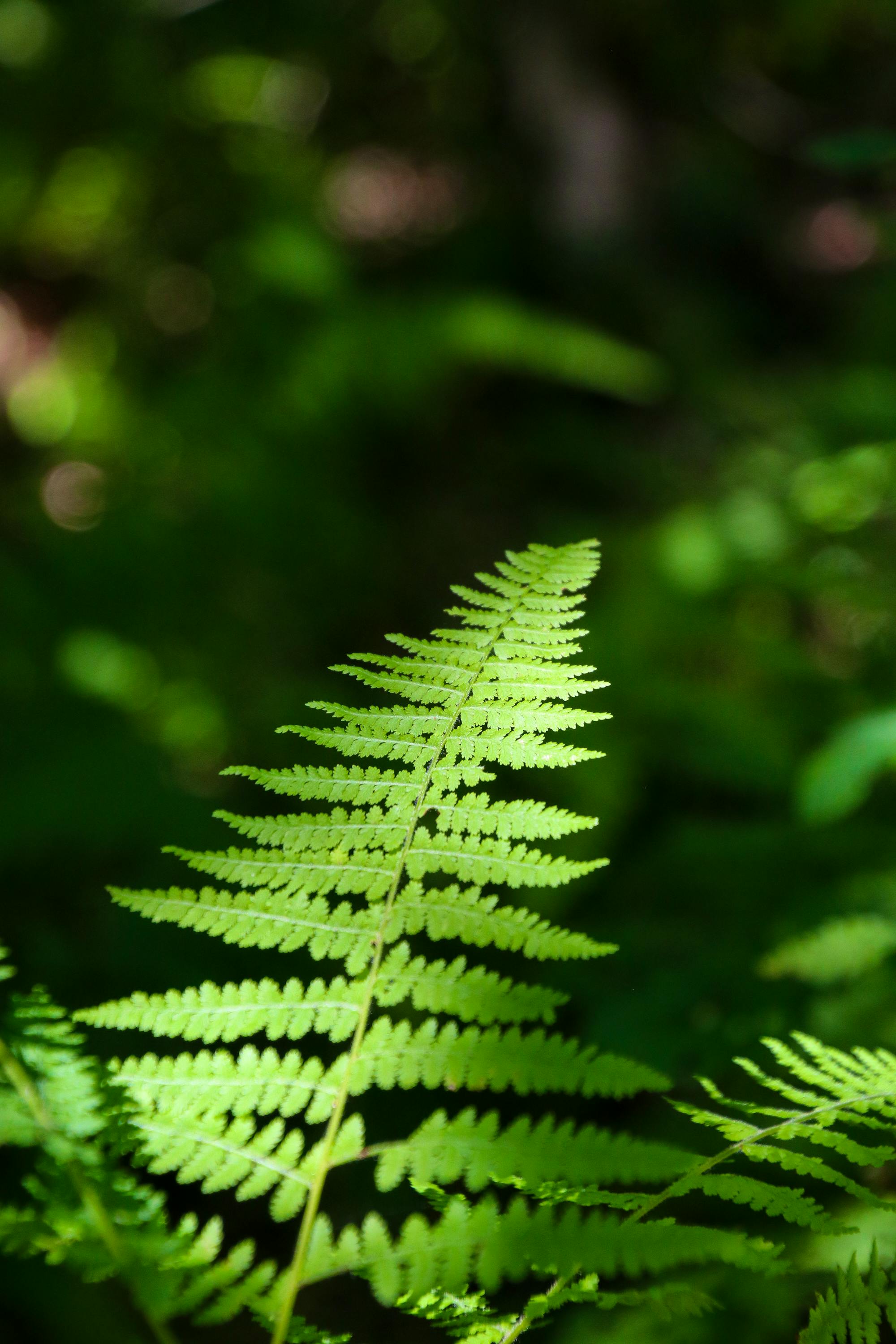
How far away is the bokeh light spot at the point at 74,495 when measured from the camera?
429 centimetres

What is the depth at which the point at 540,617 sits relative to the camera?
1.04 m

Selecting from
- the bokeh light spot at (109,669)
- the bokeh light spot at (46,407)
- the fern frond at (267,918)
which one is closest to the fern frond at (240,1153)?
the fern frond at (267,918)

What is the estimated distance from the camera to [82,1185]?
0.77m

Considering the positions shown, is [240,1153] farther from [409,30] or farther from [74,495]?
[409,30]

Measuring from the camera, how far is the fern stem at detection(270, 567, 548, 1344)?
76 cm

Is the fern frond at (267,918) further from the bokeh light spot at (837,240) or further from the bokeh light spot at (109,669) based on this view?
the bokeh light spot at (837,240)

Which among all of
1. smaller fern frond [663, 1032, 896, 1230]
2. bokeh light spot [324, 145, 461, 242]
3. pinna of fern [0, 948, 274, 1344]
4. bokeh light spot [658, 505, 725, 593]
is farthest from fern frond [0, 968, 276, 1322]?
bokeh light spot [324, 145, 461, 242]

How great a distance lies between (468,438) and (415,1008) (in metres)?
4.55

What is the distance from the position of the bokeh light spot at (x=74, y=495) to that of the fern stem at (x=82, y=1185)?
355 centimetres

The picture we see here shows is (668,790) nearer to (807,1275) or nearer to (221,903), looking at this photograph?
(807,1275)

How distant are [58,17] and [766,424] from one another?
4.90m

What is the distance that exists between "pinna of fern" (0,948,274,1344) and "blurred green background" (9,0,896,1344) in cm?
79

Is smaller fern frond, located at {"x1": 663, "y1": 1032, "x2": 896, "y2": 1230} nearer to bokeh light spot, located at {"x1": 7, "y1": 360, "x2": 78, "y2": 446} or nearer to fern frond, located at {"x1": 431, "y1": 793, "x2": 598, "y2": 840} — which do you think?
fern frond, located at {"x1": 431, "y1": 793, "x2": 598, "y2": 840}

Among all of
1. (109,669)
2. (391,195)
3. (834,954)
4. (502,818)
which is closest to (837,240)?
(391,195)
